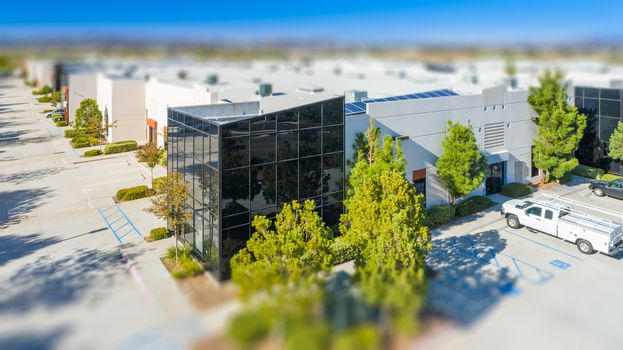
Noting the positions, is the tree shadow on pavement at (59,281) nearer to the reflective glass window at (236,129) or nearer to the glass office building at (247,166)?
the glass office building at (247,166)

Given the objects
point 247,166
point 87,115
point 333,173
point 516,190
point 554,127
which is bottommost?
point 516,190

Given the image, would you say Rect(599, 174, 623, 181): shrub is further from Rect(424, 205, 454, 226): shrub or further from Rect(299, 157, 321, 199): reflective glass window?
Rect(299, 157, 321, 199): reflective glass window

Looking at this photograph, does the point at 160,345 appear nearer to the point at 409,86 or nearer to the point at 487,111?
the point at 487,111

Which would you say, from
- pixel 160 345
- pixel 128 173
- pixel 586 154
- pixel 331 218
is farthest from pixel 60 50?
pixel 586 154

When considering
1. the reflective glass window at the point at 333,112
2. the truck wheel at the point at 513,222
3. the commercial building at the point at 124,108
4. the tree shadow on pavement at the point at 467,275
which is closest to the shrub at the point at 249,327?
the tree shadow on pavement at the point at 467,275

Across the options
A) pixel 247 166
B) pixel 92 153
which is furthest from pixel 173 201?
pixel 92 153

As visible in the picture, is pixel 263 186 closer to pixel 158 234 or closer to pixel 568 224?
pixel 158 234

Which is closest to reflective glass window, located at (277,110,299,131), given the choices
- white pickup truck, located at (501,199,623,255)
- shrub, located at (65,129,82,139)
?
white pickup truck, located at (501,199,623,255)

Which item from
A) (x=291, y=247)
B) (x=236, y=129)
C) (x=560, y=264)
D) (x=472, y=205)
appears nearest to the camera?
(x=291, y=247)
